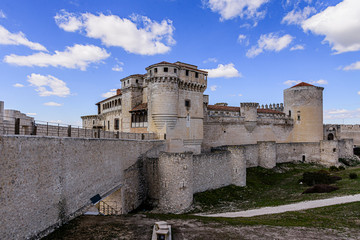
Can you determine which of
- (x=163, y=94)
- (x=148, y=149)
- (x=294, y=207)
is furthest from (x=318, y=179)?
(x=163, y=94)

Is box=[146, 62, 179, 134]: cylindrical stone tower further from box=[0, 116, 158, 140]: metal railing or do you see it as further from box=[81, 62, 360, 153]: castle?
box=[0, 116, 158, 140]: metal railing

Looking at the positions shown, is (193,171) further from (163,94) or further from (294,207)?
(294,207)

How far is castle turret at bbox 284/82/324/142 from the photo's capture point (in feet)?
141

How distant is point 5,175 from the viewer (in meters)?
7.77

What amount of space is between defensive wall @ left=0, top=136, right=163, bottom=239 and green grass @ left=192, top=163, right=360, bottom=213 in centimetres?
912

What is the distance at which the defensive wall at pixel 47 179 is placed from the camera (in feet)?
26.1

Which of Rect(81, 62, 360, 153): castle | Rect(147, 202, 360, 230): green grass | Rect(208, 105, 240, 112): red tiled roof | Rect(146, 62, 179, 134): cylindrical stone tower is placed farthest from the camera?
Rect(208, 105, 240, 112): red tiled roof

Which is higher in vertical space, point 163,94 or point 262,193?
point 163,94

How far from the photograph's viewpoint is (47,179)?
388 inches

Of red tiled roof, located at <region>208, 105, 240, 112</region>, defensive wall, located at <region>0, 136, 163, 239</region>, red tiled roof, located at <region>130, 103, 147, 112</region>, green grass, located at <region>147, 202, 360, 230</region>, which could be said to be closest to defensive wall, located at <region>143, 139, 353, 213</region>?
defensive wall, located at <region>0, 136, 163, 239</region>

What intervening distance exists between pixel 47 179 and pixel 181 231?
20.8 ft

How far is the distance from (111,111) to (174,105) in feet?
47.6

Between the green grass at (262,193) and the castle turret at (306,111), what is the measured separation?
1241 cm

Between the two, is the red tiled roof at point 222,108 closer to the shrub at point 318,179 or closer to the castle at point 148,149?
the castle at point 148,149
